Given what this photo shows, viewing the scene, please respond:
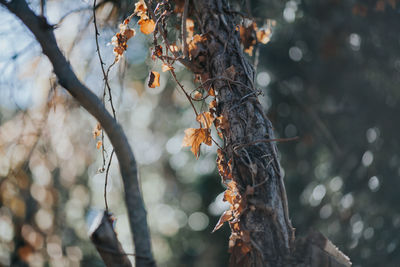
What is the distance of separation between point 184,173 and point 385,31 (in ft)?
15.4

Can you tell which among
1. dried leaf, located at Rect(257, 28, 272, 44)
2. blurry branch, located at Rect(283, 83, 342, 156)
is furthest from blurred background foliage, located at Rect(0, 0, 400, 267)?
dried leaf, located at Rect(257, 28, 272, 44)

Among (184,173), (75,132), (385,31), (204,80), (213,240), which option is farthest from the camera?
(184,173)

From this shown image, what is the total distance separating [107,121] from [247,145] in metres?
0.45

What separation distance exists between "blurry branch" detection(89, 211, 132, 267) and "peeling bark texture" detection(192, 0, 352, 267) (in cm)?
38

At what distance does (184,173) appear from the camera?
802 centimetres

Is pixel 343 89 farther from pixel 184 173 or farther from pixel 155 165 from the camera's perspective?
pixel 155 165

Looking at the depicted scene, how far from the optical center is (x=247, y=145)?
4.01 ft

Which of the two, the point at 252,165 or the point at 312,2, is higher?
the point at 312,2

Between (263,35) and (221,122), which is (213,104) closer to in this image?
(221,122)

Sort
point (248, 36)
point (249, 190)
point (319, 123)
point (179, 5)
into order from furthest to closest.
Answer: point (319, 123)
point (248, 36)
point (179, 5)
point (249, 190)

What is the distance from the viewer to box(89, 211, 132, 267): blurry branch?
100 cm

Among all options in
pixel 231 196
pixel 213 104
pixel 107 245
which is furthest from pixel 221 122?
pixel 107 245

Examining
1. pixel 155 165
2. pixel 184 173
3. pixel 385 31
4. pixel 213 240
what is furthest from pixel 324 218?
pixel 155 165

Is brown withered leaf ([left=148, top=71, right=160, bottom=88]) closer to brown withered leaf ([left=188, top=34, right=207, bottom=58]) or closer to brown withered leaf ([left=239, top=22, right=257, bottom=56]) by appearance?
brown withered leaf ([left=188, top=34, right=207, bottom=58])
